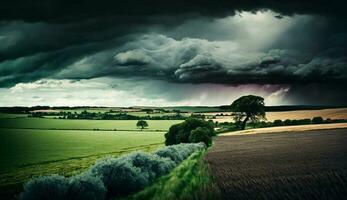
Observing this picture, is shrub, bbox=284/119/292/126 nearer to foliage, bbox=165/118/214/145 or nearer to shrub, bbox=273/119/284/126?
shrub, bbox=273/119/284/126

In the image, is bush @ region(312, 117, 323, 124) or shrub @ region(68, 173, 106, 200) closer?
shrub @ region(68, 173, 106, 200)

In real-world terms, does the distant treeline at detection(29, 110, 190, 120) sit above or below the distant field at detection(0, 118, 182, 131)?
above

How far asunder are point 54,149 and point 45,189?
47.8m

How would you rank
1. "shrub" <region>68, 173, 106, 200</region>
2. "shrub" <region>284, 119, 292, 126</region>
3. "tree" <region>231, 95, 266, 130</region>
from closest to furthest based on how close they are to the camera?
1. "shrub" <region>68, 173, 106, 200</region>
2. "shrub" <region>284, 119, 292, 126</region>
3. "tree" <region>231, 95, 266, 130</region>

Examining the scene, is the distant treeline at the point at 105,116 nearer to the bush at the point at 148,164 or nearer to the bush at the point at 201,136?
the bush at the point at 201,136

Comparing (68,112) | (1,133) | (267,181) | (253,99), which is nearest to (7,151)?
(1,133)

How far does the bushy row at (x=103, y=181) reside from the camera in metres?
17.0

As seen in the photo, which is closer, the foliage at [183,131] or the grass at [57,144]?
the grass at [57,144]

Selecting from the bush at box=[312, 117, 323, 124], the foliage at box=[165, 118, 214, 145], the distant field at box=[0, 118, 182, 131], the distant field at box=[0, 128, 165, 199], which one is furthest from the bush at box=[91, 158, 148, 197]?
the bush at box=[312, 117, 323, 124]

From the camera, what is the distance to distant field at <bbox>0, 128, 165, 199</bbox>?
3916 centimetres

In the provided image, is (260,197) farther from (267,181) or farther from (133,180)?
(133,180)

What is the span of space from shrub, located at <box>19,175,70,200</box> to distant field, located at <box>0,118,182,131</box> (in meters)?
63.8

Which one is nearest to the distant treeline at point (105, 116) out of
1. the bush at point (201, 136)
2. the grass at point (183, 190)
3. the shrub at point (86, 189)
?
the bush at point (201, 136)

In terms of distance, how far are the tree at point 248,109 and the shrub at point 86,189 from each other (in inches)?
3455
